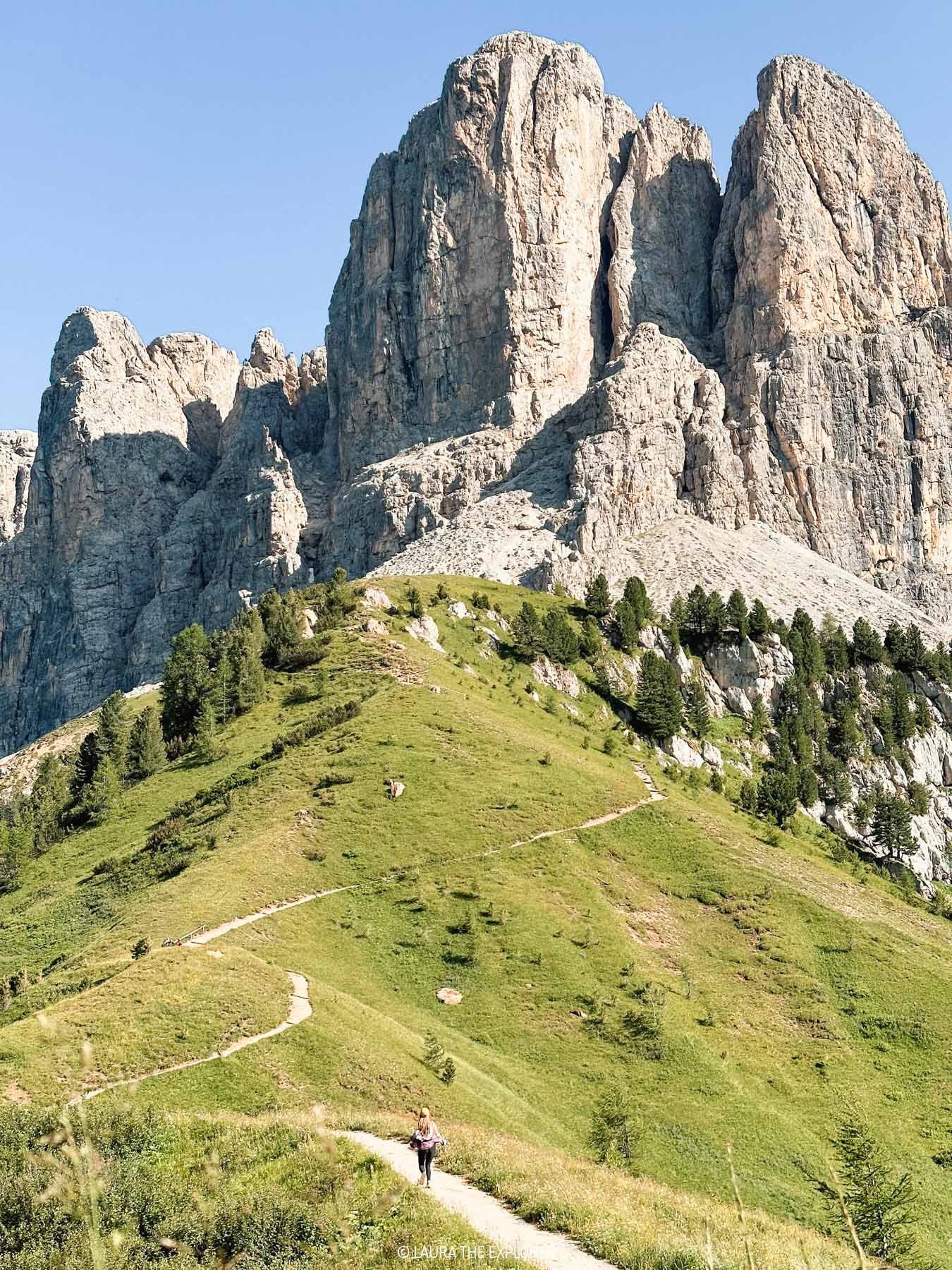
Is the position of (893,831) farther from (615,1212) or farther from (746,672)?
(615,1212)

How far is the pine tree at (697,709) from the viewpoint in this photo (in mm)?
121625

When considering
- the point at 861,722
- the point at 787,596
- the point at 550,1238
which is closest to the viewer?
the point at 550,1238

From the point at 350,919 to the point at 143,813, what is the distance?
2903cm

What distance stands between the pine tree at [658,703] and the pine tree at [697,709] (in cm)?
328

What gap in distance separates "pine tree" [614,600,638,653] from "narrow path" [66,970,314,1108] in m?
90.1

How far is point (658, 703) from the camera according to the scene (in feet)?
379

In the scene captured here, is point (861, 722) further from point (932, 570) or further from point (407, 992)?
point (407, 992)

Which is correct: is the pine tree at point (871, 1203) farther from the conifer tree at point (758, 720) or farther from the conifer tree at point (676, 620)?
the conifer tree at point (676, 620)

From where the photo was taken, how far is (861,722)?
13312 cm

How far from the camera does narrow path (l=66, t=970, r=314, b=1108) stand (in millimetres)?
31200

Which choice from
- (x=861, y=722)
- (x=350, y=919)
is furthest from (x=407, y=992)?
(x=861, y=722)

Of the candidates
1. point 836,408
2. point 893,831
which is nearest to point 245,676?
point 893,831

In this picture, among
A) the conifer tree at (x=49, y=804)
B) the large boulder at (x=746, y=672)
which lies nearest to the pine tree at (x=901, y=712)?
the large boulder at (x=746, y=672)

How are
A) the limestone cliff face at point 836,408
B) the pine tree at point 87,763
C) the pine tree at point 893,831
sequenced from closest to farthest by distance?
1. the pine tree at point 87,763
2. the pine tree at point 893,831
3. the limestone cliff face at point 836,408
